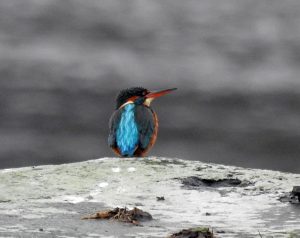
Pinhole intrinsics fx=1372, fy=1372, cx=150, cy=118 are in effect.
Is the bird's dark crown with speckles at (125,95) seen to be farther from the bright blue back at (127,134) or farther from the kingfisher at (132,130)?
the bright blue back at (127,134)

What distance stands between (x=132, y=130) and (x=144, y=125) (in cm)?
13

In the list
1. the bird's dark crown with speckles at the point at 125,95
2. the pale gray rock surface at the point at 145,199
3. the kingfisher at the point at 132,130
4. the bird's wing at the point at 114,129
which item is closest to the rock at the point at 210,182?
the pale gray rock surface at the point at 145,199

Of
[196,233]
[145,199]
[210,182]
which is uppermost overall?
[210,182]

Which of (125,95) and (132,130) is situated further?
(125,95)

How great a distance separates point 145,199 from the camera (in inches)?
274

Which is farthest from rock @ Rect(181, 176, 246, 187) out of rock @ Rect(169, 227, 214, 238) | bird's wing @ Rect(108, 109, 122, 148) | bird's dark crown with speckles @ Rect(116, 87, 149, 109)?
bird's dark crown with speckles @ Rect(116, 87, 149, 109)

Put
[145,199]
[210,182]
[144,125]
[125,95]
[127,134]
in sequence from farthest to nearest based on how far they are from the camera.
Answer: [125,95] < [144,125] < [127,134] < [210,182] < [145,199]

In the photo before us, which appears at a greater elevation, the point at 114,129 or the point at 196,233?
the point at 114,129

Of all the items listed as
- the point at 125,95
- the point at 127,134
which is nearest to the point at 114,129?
the point at 127,134

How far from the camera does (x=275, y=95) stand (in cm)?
2030

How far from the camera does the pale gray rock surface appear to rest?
6.14 meters

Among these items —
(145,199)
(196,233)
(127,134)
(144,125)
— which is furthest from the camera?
(144,125)

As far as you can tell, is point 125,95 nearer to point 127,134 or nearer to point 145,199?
point 127,134

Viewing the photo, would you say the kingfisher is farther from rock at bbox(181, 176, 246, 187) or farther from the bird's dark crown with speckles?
rock at bbox(181, 176, 246, 187)
